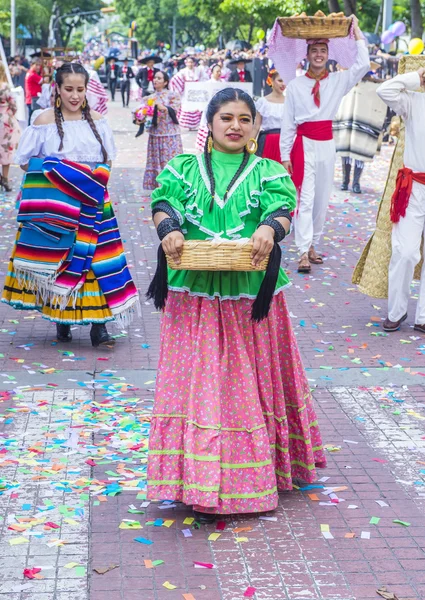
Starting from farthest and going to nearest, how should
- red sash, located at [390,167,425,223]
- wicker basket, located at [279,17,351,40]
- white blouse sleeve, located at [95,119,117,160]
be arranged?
wicker basket, located at [279,17,351,40], red sash, located at [390,167,425,223], white blouse sleeve, located at [95,119,117,160]

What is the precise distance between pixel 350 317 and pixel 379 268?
540 millimetres

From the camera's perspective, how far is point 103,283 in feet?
23.7

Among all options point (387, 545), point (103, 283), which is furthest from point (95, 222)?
point (387, 545)

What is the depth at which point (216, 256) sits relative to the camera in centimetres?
432

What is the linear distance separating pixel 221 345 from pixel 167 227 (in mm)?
573

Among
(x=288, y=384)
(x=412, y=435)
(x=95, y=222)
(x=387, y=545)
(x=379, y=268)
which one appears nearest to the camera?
(x=387, y=545)

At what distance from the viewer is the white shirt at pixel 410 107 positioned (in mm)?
7379

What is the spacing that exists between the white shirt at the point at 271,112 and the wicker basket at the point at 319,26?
204 centimetres

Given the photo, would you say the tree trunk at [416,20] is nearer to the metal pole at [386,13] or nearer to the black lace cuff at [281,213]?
the metal pole at [386,13]

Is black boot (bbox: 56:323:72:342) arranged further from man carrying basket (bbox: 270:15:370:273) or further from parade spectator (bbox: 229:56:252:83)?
parade spectator (bbox: 229:56:252:83)

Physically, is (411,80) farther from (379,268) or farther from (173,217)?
(173,217)

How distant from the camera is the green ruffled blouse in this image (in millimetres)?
4559

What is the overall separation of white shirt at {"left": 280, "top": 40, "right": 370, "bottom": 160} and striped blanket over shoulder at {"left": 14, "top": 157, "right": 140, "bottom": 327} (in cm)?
313

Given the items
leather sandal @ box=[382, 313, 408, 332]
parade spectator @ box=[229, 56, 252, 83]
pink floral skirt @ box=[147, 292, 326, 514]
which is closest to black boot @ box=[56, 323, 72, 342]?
leather sandal @ box=[382, 313, 408, 332]
